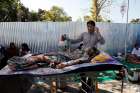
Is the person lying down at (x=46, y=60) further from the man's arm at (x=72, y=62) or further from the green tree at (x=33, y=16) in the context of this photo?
the green tree at (x=33, y=16)

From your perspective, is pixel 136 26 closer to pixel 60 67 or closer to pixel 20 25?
pixel 20 25

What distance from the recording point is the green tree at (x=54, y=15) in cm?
2685

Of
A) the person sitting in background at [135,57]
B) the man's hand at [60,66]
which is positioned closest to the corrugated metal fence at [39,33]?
the person sitting in background at [135,57]

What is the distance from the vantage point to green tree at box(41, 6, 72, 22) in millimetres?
26853

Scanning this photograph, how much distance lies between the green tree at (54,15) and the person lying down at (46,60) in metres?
21.4

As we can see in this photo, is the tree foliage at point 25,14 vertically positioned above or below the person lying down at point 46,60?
above

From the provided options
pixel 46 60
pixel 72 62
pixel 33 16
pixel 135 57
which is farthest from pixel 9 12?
pixel 72 62

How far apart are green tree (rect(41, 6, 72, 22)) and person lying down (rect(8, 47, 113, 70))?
21.4 metres

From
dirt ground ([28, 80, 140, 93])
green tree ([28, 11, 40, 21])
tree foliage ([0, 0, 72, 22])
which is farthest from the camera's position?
green tree ([28, 11, 40, 21])

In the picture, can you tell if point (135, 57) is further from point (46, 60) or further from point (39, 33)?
point (46, 60)

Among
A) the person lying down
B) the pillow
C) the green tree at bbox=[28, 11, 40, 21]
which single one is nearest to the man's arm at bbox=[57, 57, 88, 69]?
the person lying down

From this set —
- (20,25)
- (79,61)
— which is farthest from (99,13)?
(79,61)

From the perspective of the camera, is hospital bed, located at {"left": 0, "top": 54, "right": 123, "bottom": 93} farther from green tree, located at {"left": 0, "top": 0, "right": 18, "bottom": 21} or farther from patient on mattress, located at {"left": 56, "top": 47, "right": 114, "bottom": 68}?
green tree, located at {"left": 0, "top": 0, "right": 18, "bottom": 21}

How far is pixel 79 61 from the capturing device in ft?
14.9
